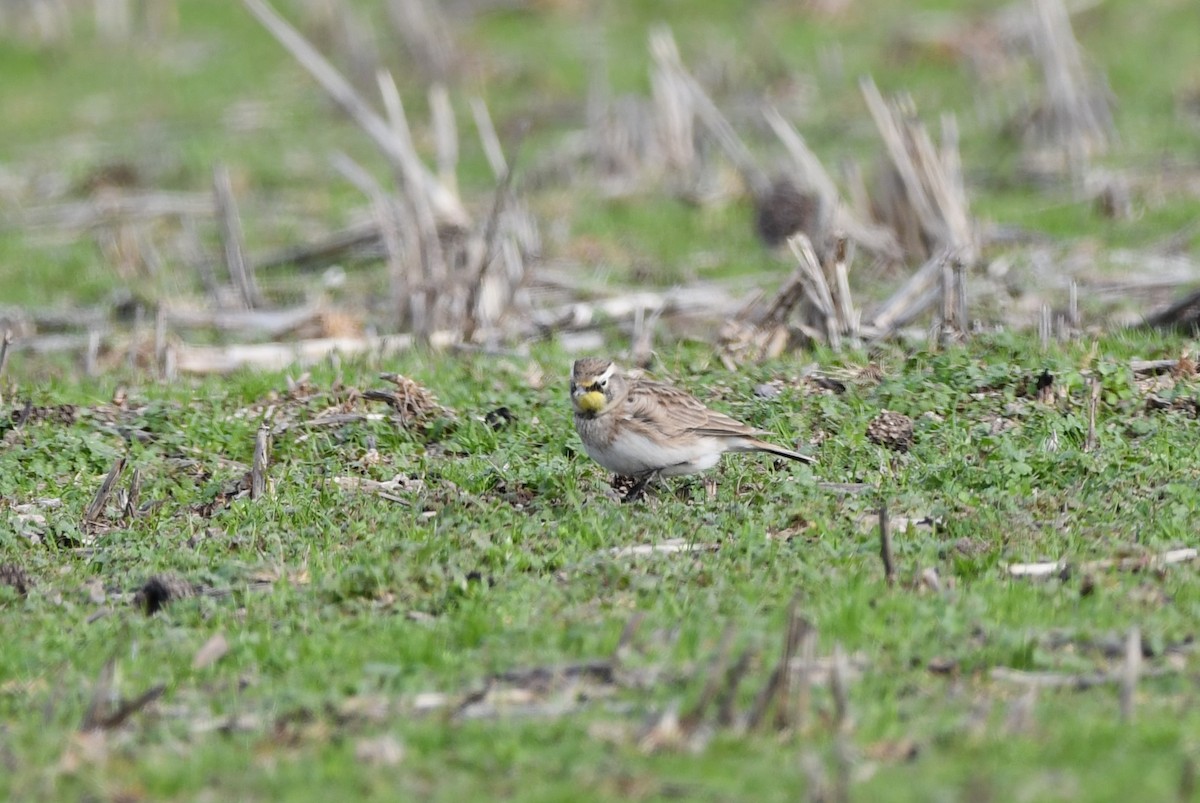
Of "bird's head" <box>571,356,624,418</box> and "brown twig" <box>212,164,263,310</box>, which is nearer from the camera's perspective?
"bird's head" <box>571,356,624,418</box>

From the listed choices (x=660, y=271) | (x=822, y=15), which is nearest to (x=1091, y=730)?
(x=660, y=271)

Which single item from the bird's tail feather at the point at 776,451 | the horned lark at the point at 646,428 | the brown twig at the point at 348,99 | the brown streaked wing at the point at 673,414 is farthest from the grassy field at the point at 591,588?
the brown twig at the point at 348,99

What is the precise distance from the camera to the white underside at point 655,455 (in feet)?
30.9

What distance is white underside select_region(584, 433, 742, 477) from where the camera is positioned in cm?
943

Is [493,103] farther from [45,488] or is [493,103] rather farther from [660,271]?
[45,488]

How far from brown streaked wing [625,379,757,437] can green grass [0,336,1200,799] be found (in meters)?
0.42

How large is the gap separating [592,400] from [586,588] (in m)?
1.21

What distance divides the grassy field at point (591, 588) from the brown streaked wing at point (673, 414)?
410 mm

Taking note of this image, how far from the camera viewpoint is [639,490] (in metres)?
9.95

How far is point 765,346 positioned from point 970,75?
1441 centimetres

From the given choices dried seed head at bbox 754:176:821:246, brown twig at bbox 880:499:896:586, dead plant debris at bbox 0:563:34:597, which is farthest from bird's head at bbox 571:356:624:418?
dried seed head at bbox 754:176:821:246

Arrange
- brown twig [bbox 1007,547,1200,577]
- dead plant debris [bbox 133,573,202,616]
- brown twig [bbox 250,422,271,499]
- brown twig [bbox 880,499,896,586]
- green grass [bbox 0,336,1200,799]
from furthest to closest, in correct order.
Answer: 1. brown twig [bbox 250,422,271,499]
2. dead plant debris [bbox 133,573,202,616]
3. brown twig [bbox 1007,547,1200,577]
4. brown twig [bbox 880,499,896,586]
5. green grass [bbox 0,336,1200,799]

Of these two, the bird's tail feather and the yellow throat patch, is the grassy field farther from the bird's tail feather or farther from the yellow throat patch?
the yellow throat patch

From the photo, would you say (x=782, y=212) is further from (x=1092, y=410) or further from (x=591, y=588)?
(x=591, y=588)
